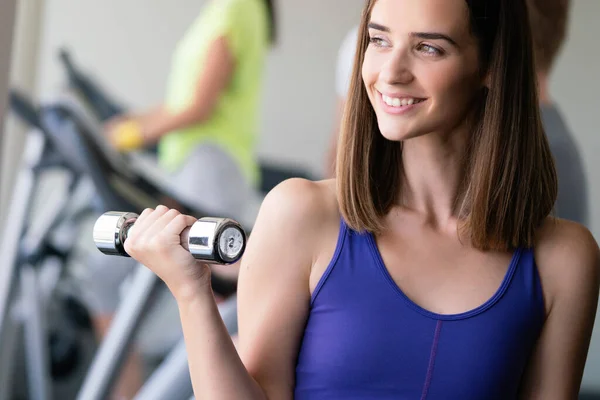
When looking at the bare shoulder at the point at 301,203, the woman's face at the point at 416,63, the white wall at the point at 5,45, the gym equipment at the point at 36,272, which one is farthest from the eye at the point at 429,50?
the gym equipment at the point at 36,272

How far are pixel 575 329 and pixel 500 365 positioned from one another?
0.45ft

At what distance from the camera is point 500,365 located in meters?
1.03

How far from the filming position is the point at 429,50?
1.04 metres

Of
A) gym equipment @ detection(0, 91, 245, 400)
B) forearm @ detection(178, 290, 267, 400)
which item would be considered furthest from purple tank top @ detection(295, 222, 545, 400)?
gym equipment @ detection(0, 91, 245, 400)

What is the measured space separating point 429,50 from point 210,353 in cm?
48

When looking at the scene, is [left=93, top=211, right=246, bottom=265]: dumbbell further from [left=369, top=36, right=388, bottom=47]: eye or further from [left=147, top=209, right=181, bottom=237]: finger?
[left=369, top=36, right=388, bottom=47]: eye

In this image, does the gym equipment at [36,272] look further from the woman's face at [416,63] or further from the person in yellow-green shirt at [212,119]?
the woman's face at [416,63]

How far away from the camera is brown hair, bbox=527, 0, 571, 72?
6.87 feet

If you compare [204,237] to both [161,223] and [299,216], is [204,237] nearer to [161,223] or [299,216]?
[161,223]

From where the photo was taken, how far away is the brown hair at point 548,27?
2.09 m

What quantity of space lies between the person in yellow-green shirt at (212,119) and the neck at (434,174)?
1.63 metres

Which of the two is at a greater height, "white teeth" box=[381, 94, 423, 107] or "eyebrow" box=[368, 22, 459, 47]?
"eyebrow" box=[368, 22, 459, 47]

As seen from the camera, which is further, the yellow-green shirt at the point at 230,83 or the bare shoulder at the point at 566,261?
the yellow-green shirt at the point at 230,83

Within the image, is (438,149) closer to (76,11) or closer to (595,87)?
(595,87)
